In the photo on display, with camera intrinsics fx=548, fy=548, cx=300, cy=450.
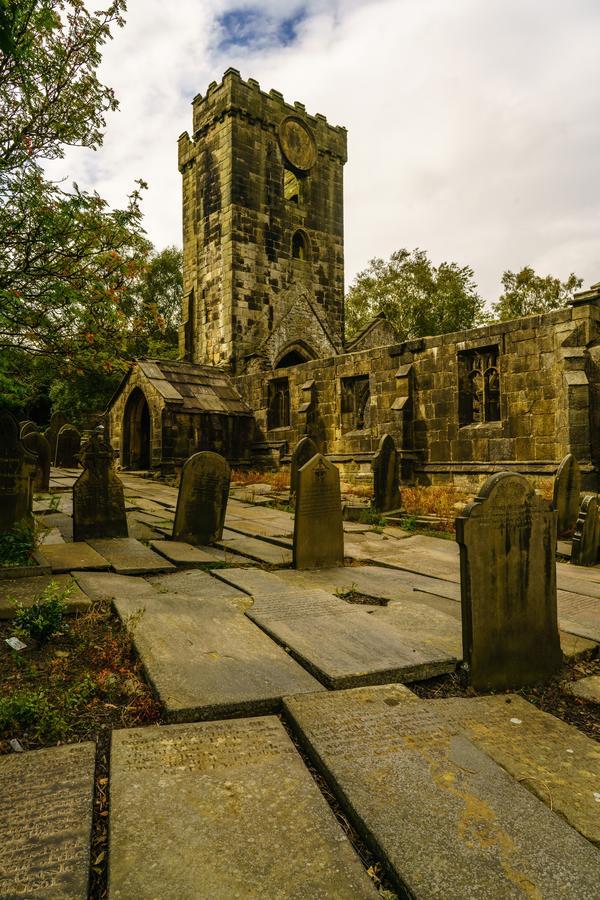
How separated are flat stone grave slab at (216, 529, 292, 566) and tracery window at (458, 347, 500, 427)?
708cm

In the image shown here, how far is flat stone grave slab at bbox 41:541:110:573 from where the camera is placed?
205 inches

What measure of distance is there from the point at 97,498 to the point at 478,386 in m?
9.03

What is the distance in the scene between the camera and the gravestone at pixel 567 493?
26.1ft

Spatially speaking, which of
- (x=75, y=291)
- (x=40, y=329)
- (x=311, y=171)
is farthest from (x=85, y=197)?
(x=311, y=171)

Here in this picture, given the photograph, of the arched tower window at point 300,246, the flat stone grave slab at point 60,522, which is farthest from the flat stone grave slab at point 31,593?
the arched tower window at point 300,246

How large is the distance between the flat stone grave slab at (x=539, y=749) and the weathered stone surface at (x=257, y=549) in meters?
3.38

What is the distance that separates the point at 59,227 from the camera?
4648 millimetres

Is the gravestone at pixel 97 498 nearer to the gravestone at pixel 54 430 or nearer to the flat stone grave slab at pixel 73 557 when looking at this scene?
the flat stone grave slab at pixel 73 557

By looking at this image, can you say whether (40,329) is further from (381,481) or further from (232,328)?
(232,328)

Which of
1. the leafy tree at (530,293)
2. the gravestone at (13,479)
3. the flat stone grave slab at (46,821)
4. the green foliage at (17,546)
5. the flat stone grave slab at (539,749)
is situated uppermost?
the leafy tree at (530,293)

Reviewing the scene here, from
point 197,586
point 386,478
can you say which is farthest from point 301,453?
point 197,586

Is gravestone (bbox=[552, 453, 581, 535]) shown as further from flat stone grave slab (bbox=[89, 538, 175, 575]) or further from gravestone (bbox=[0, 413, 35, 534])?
gravestone (bbox=[0, 413, 35, 534])

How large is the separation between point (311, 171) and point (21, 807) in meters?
27.1

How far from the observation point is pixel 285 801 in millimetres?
1991
